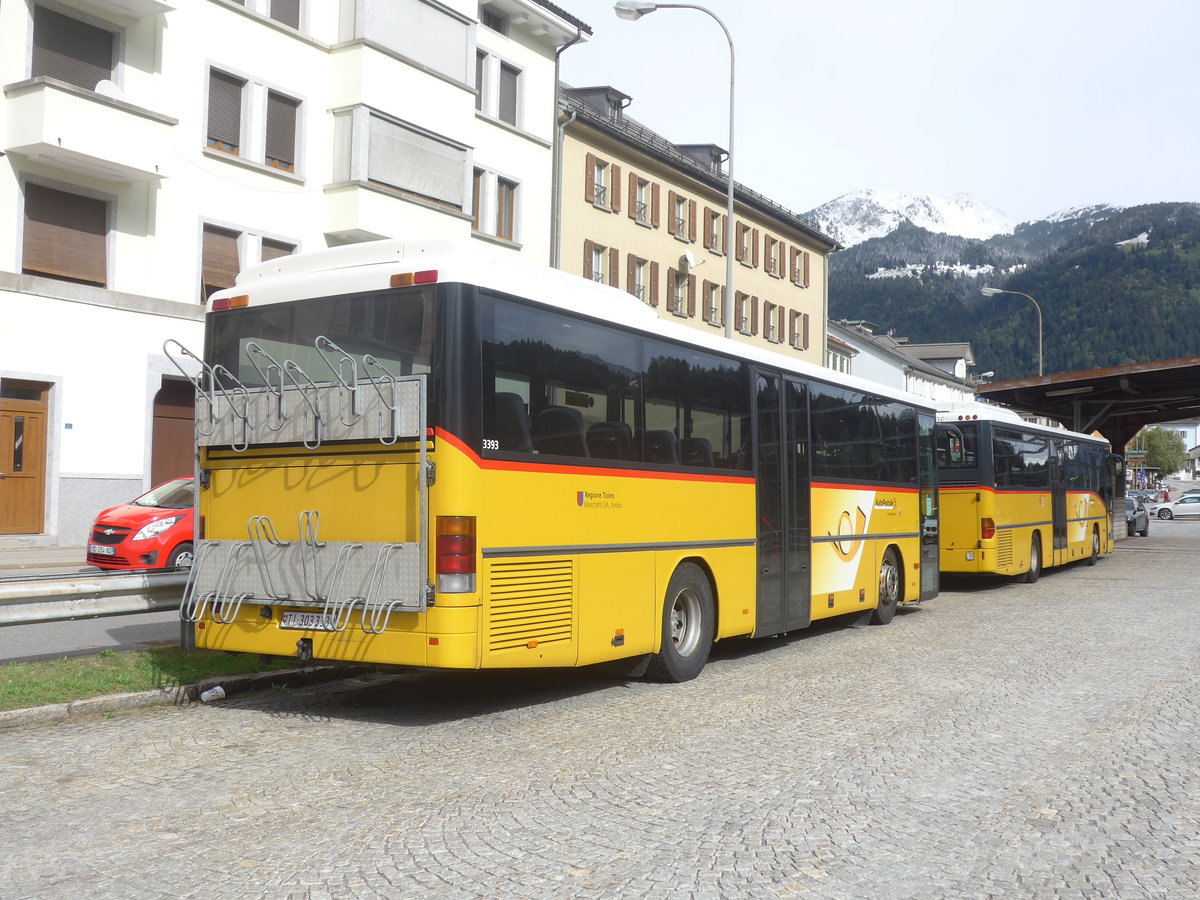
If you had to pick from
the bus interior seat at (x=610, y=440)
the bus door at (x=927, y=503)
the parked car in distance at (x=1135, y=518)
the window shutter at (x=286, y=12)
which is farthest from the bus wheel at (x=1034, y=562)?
the parked car in distance at (x=1135, y=518)

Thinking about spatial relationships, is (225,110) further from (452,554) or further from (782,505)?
(452,554)

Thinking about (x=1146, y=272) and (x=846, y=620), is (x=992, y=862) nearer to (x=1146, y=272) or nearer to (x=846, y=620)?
(x=846, y=620)

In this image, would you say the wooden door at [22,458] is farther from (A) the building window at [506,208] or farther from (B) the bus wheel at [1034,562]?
(B) the bus wheel at [1034,562]

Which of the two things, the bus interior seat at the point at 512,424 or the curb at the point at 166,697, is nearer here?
the curb at the point at 166,697

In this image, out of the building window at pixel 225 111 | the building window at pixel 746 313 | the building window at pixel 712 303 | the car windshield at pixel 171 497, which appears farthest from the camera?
the building window at pixel 746 313

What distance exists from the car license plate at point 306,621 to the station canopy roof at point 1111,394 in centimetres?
2680

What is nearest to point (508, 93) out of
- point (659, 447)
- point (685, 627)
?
point (659, 447)

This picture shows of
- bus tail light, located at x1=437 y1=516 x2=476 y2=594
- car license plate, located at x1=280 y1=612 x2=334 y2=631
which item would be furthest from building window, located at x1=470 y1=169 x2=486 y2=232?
bus tail light, located at x1=437 y1=516 x2=476 y2=594

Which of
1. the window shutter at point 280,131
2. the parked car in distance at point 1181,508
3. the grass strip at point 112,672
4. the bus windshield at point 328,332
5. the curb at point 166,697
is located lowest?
the curb at point 166,697

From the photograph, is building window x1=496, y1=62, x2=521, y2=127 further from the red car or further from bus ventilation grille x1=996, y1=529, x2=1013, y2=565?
bus ventilation grille x1=996, y1=529, x2=1013, y2=565

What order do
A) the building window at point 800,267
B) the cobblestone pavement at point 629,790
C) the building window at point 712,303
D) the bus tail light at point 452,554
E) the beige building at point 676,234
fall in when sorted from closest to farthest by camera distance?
the cobblestone pavement at point 629,790
the bus tail light at point 452,554
the beige building at point 676,234
the building window at point 712,303
the building window at point 800,267

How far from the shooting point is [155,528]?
18.0 meters

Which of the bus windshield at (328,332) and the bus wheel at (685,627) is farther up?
the bus windshield at (328,332)

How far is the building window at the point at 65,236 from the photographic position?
2208 centimetres
